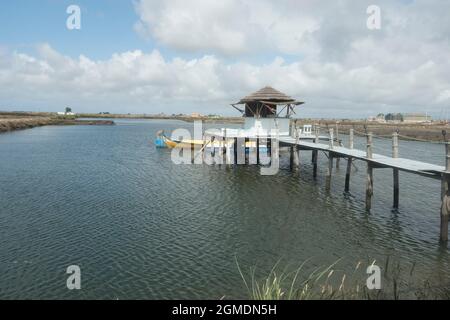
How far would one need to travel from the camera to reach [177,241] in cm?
1530

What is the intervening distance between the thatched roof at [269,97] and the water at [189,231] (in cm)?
899

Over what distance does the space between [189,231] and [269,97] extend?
21214 millimetres

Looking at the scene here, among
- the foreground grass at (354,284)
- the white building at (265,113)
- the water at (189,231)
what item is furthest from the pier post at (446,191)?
the white building at (265,113)

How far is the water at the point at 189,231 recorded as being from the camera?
12.0 metres

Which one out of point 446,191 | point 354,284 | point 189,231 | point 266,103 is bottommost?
point 354,284

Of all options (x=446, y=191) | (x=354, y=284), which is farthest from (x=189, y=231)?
(x=446, y=191)

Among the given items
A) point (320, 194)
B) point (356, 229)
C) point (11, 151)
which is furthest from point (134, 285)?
point (11, 151)

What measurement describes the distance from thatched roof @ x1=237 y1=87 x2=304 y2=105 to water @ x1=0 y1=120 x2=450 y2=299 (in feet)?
29.5

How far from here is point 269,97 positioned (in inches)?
1375

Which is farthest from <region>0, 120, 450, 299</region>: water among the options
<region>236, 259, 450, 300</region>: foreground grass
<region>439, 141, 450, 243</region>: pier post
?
<region>439, 141, 450, 243</region>: pier post

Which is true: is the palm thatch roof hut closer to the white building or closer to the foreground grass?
the white building

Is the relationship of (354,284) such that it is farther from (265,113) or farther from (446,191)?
(265,113)
